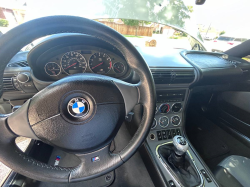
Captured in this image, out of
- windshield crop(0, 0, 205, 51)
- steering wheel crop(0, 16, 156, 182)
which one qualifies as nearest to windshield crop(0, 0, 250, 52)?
windshield crop(0, 0, 205, 51)

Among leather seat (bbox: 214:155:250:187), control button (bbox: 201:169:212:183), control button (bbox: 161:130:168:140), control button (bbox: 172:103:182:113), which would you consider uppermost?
control button (bbox: 172:103:182:113)

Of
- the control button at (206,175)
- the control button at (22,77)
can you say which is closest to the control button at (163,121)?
the control button at (206,175)

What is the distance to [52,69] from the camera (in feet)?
3.70

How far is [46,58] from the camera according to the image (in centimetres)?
106

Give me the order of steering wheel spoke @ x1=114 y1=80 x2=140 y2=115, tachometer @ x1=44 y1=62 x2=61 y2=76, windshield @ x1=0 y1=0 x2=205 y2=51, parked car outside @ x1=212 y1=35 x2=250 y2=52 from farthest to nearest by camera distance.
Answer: parked car outside @ x1=212 y1=35 x2=250 y2=52 → windshield @ x1=0 y1=0 x2=205 y2=51 → tachometer @ x1=44 y1=62 x2=61 y2=76 → steering wheel spoke @ x1=114 y1=80 x2=140 y2=115

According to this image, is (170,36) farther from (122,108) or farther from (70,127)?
(70,127)

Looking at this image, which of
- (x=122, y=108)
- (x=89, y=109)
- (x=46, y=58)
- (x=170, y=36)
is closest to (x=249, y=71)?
(x=170, y=36)

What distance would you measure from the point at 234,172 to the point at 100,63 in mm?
1333

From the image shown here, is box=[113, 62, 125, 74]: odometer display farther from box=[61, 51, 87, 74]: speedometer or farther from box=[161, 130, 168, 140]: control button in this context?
box=[161, 130, 168, 140]: control button

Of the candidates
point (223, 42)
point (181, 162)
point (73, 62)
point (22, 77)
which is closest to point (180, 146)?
point (181, 162)

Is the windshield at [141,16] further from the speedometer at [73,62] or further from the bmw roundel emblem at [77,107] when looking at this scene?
the bmw roundel emblem at [77,107]

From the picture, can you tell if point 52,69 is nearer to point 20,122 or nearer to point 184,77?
point 20,122

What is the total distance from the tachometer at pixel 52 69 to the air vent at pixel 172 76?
29.4 inches

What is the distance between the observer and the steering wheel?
584mm
